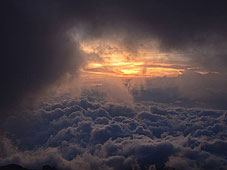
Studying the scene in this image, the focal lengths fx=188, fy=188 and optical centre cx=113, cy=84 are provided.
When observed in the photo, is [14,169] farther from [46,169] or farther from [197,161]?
[197,161]

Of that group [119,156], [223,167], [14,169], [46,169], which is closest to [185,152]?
[223,167]

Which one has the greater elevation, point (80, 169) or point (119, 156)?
point (119, 156)

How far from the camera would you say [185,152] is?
200m

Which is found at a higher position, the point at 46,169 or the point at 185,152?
the point at 185,152

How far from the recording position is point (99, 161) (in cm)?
19775

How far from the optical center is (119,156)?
655 feet

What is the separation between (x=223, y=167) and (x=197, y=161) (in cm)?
2842

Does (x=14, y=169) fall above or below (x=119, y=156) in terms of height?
below

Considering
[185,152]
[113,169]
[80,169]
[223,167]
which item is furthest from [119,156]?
[223,167]

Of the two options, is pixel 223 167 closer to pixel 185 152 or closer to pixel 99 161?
pixel 185 152

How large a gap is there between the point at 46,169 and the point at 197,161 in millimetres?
159560

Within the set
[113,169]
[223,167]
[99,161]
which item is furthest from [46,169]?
[223,167]

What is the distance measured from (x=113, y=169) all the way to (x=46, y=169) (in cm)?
7027

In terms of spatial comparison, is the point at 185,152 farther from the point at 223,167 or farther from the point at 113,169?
the point at 113,169
